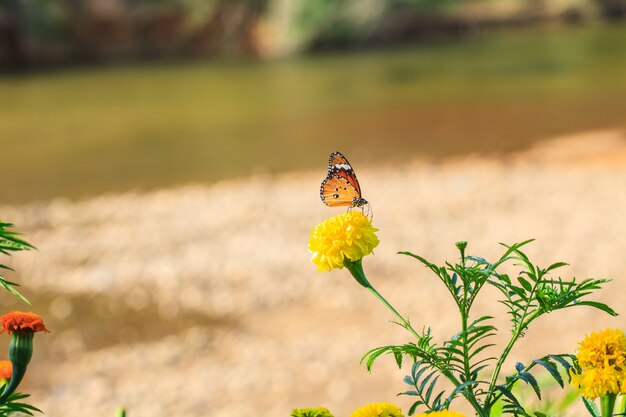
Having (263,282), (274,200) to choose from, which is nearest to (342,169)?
(263,282)

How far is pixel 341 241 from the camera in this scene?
1134 millimetres

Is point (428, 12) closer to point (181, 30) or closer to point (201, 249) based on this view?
point (181, 30)

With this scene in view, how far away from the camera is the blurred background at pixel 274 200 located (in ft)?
20.7

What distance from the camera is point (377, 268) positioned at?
800 centimetres

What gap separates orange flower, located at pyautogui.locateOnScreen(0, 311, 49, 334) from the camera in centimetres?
114

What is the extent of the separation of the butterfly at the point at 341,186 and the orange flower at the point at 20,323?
0.42m

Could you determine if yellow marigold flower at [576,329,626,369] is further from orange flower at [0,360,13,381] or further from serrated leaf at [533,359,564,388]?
orange flower at [0,360,13,381]

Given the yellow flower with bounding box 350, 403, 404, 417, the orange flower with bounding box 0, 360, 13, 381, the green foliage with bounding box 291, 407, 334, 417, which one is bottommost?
the yellow flower with bounding box 350, 403, 404, 417

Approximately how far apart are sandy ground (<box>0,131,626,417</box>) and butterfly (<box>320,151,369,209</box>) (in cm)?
437

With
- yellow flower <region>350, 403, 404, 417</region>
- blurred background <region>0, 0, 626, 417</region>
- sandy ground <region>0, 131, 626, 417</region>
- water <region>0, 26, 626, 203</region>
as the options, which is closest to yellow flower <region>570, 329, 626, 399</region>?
yellow flower <region>350, 403, 404, 417</region>

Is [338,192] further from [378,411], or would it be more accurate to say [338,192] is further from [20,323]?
[20,323]

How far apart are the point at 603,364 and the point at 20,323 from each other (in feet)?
2.40

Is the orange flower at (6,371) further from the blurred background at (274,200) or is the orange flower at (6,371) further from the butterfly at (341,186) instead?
the blurred background at (274,200)

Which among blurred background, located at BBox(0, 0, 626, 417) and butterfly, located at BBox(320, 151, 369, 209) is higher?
blurred background, located at BBox(0, 0, 626, 417)
